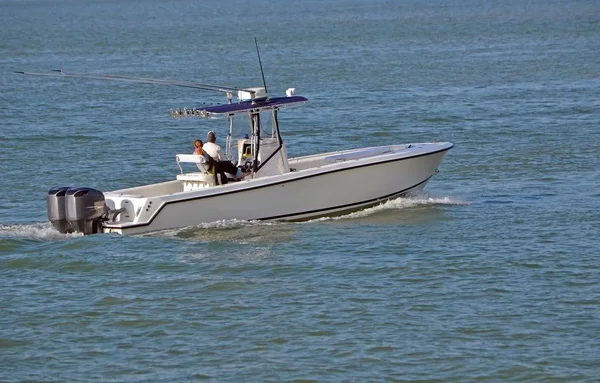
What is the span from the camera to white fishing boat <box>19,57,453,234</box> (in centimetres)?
1866

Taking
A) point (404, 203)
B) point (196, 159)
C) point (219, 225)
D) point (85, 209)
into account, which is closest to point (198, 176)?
point (196, 159)

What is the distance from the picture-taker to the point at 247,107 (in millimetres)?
19906

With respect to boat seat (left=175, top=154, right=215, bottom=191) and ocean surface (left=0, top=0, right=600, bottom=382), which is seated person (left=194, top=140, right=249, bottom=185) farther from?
ocean surface (left=0, top=0, right=600, bottom=382)

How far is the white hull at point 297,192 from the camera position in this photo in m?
18.8

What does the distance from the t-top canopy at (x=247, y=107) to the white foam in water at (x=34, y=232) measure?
2.74m

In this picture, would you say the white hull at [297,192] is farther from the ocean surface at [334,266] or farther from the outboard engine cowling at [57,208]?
the outboard engine cowling at [57,208]

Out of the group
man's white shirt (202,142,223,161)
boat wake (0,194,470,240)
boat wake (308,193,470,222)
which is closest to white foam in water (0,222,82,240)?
boat wake (0,194,470,240)

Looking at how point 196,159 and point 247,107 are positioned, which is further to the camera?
point 247,107

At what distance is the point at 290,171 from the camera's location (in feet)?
67.6

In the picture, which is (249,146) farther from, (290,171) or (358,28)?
(358,28)

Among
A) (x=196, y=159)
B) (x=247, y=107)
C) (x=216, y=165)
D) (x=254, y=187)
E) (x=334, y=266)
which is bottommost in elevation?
(x=334, y=266)

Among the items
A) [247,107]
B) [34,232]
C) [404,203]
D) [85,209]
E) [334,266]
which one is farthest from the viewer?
[404,203]

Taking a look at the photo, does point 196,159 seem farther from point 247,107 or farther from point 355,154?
point 355,154

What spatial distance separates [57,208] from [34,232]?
104cm
